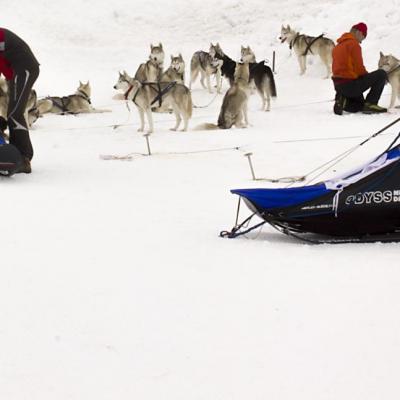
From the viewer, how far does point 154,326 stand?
196 cm

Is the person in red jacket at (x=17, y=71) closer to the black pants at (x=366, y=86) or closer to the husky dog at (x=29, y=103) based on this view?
the husky dog at (x=29, y=103)

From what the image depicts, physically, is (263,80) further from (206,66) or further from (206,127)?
(206,66)

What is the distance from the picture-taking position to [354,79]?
24.4 ft

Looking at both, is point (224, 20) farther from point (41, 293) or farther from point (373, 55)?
point (41, 293)

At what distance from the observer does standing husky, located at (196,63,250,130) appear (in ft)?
23.5

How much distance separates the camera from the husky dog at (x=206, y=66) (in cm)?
934

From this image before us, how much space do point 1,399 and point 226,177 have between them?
10.8 ft

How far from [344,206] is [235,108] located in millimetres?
4520

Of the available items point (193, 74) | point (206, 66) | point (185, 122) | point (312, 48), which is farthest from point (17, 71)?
point (312, 48)

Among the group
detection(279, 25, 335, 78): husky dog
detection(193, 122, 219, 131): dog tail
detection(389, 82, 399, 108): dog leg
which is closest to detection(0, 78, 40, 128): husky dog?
detection(193, 122, 219, 131): dog tail

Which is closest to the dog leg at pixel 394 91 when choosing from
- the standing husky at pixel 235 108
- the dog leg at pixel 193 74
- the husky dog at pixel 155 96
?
the standing husky at pixel 235 108

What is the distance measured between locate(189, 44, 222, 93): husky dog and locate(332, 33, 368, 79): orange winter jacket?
83.5 inches

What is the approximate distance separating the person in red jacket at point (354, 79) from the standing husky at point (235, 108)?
1.09 metres

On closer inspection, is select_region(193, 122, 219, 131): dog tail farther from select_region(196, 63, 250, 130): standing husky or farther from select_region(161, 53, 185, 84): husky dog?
select_region(161, 53, 185, 84): husky dog
